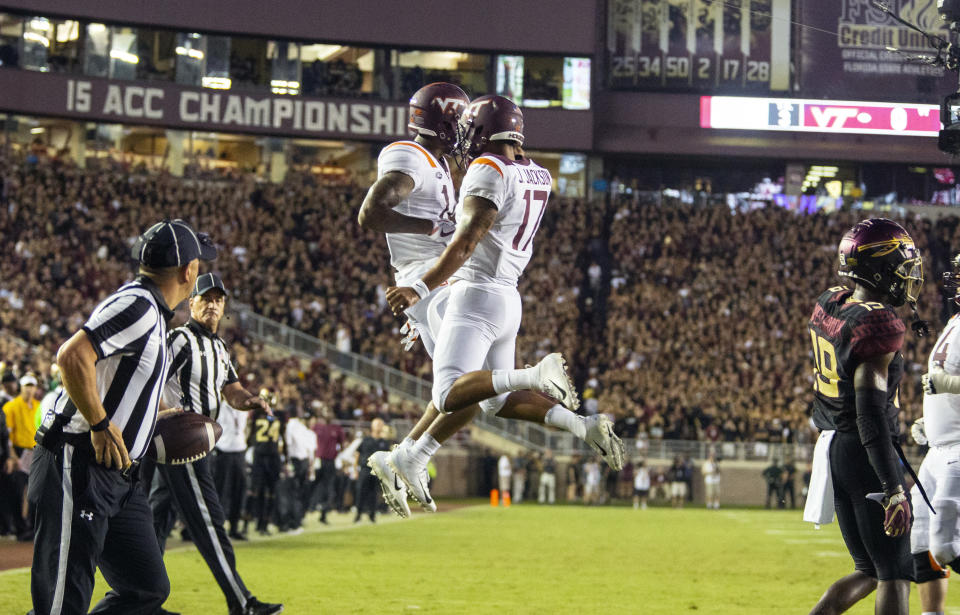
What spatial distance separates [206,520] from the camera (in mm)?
9000

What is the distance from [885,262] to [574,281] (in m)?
32.0

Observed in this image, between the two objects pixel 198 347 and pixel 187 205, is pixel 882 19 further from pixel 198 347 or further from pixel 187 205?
pixel 198 347

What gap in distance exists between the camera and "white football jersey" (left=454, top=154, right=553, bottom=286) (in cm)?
670

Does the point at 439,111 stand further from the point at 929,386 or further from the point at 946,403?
the point at 946,403

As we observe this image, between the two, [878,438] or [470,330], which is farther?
[470,330]

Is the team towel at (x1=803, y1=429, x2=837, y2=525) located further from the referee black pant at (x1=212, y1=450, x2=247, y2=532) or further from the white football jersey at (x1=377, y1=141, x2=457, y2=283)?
the referee black pant at (x1=212, y1=450, x2=247, y2=532)

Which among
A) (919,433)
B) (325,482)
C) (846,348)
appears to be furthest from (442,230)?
(325,482)

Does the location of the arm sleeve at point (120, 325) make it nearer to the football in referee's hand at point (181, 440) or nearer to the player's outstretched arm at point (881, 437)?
the football in referee's hand at point (181, 440)

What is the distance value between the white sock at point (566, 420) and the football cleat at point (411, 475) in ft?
2.55

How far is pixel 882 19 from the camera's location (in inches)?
1188

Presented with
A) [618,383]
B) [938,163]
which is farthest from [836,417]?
[938,163]

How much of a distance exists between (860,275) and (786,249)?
1328 inches

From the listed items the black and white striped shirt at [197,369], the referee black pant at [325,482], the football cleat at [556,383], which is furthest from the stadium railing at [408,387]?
the football cleat at [556,383]

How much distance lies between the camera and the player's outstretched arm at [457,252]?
645 centimetres
